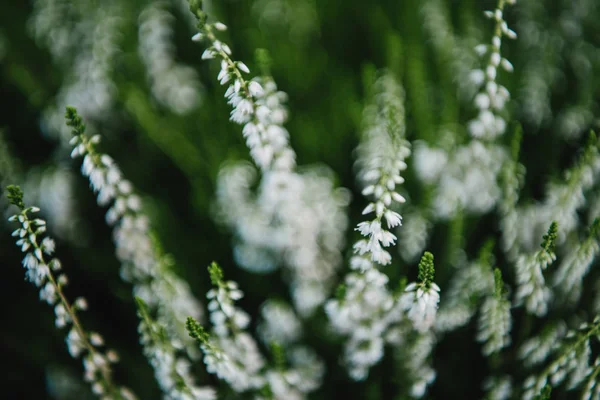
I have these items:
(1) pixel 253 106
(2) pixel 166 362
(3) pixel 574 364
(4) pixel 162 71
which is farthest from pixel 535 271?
(4) pixel 162 71

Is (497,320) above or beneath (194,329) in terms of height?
above

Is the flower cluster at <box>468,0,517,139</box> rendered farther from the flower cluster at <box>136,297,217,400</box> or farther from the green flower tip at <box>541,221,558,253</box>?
the flower cluster at <box>136,297,217,400</box>

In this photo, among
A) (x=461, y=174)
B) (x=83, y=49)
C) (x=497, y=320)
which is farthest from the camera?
(x=83, y=49)

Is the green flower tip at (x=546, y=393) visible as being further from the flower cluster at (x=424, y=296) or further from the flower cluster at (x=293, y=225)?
the flower cluster at (x=293, y=225)

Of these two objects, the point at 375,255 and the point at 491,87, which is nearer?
the point at 375,255

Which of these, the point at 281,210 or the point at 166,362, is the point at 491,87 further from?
the point at 166,362

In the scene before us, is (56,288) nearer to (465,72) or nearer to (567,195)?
(567,195)

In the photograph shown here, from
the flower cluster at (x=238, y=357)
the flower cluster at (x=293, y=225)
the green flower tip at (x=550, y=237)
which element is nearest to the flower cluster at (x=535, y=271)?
the green flower tip at (x=550, y=237)
